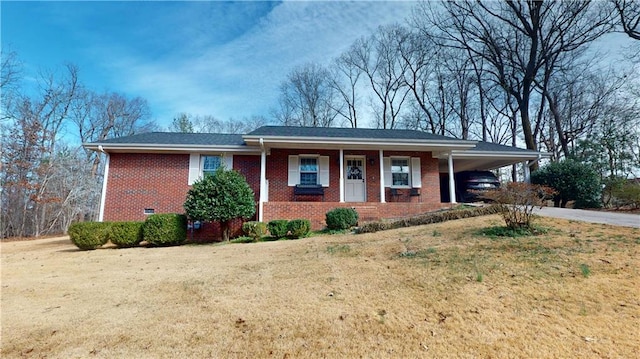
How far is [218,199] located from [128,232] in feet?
8.69

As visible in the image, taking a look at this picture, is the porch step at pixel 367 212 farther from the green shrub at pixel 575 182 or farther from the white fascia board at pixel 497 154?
the green shrub at pixel 575 182

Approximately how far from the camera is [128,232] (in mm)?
8633

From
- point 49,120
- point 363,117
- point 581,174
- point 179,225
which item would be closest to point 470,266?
point 179,225

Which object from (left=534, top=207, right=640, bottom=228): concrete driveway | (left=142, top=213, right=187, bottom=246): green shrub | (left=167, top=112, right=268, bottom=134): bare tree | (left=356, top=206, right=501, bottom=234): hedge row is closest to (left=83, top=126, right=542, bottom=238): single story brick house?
(left=356, top=206, right=501, bottom=234): hedge row

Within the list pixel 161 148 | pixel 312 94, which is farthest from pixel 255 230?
pixel 312 94

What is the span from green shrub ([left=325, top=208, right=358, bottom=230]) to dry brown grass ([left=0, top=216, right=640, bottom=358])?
11.5ft

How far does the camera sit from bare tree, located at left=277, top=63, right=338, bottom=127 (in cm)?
2778

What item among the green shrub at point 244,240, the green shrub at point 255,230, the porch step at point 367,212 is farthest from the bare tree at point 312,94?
the green shrub at point 255,230

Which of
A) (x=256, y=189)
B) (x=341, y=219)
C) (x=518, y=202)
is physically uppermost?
(x=256, y=189)

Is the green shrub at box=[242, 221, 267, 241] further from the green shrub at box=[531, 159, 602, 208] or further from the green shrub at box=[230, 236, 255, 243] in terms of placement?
the green shrub at box=[531, 159, 602, 208]

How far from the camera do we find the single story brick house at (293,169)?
10.9m

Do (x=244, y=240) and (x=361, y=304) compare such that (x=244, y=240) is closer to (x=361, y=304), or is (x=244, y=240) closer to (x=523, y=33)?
(x=361, y=304)

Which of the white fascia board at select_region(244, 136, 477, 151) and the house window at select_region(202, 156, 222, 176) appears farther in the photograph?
the house window at select_region(202, 156, 222, 176)

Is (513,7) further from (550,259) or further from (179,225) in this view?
(179,225)
